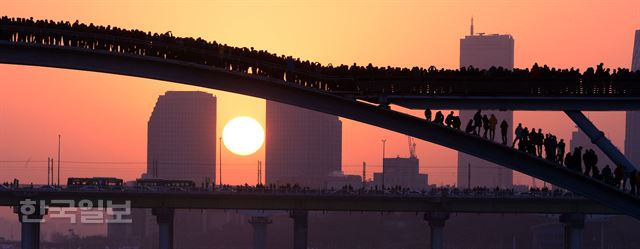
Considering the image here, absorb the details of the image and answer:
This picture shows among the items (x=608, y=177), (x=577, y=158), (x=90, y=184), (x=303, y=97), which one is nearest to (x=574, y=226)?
(x=90, y=184)

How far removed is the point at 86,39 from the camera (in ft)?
248

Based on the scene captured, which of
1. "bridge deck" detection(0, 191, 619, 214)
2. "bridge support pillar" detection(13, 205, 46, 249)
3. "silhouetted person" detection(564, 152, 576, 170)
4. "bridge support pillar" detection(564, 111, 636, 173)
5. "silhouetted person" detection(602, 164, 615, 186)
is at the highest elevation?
"bridge support pillar" detection(564, 111, 636, 173)

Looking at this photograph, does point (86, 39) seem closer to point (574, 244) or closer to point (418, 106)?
point (418, 106)

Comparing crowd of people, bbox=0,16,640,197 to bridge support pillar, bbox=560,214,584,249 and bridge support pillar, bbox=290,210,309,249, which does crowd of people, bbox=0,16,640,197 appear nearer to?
bridge support pillar, bbox=560,214,584,249

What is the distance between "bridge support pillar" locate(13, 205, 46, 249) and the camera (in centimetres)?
18062

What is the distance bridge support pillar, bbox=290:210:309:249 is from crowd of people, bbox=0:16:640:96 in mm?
106955

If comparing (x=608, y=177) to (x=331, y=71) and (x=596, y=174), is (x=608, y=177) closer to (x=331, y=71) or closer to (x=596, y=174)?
(x=596, y=174)

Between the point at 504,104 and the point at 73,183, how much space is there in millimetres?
120034

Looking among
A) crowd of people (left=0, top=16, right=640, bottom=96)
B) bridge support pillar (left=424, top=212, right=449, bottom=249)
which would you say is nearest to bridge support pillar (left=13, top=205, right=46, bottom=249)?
bridge support pillar (left=424, top=212, right=449, bottom=249)

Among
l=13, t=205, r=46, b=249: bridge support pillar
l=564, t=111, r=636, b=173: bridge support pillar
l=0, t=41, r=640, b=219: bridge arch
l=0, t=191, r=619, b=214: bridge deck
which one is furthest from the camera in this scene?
l=13, t=205, r=46, b=249: bridge support pillar

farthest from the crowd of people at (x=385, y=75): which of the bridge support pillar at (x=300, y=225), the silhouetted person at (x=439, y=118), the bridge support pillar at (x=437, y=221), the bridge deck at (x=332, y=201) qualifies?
the bridge support pillar at (x=300, y=225)

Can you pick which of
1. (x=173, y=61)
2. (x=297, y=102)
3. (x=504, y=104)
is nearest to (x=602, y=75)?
(x=504, y=104)

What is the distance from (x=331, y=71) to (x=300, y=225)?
364ft

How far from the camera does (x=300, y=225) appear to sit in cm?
18850
